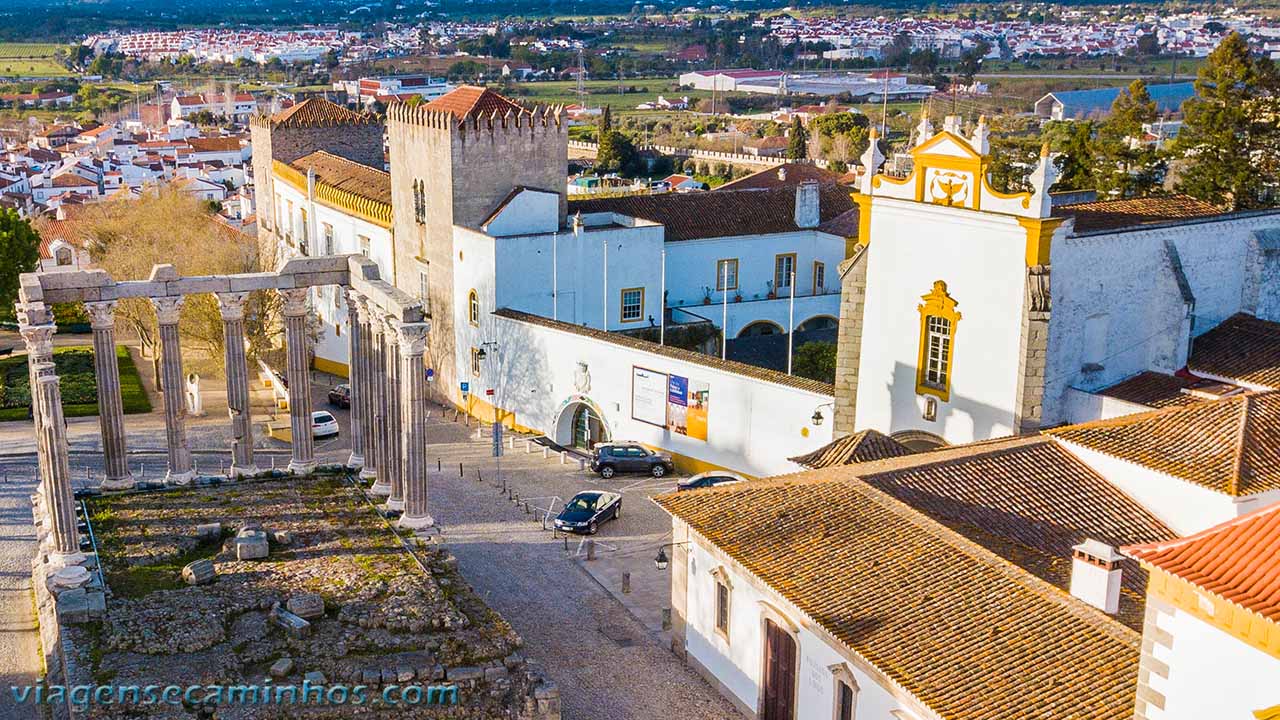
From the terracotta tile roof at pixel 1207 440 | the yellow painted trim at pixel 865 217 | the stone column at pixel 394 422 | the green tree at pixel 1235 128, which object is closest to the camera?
the terracotta tile roof at pixel 1207 440

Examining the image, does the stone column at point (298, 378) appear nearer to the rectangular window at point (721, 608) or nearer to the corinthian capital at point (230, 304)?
the corinthian capital at point (230, 304)

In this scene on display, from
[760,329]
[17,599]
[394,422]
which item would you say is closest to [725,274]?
[760,329]

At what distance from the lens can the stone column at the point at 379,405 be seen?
30752 mm

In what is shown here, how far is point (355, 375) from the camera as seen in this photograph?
110 feet

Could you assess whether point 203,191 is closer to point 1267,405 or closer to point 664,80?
point 1267,405

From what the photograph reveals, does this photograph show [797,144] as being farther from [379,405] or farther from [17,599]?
[17,599]

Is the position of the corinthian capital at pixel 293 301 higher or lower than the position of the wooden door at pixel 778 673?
higher

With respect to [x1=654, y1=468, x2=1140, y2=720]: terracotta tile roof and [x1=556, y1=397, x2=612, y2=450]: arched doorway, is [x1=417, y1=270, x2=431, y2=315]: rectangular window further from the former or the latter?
[x1=654, y1=468, x2=1140, y2=720]: terracotta tile roof

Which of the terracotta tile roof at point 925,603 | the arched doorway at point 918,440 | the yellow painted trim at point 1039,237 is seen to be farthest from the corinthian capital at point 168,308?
the yellow painted trim at point 1039,237

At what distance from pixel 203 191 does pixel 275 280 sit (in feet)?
179

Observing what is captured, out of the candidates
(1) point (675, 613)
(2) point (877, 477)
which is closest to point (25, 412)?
(1) point (675, 613)

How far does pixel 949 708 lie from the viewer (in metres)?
18.0

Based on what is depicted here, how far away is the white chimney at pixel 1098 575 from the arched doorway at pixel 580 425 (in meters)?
21.6

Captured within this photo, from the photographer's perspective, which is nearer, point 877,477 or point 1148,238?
point 877,477
